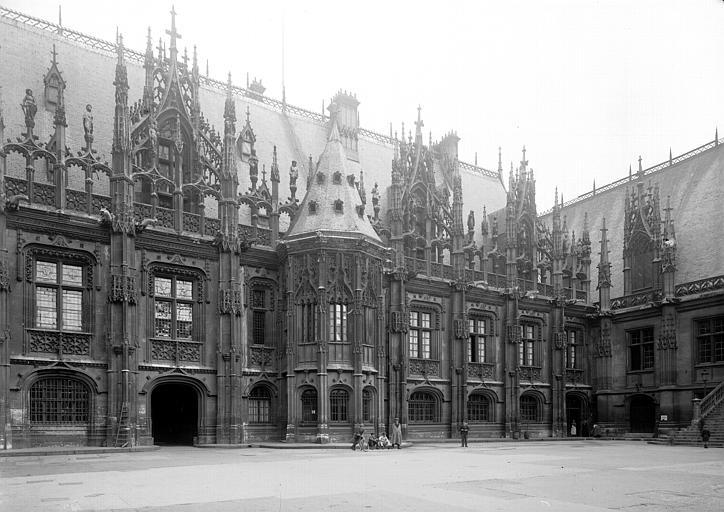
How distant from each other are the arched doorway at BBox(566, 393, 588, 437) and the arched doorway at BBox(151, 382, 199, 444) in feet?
82.6

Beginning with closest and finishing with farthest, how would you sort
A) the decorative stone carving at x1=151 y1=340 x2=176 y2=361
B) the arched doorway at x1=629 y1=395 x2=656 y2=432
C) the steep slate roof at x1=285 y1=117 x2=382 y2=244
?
the decorative stone carving at x1=151 y1=340 x2=176 y2=361 → the steep slate roof at x1=285 y1=117 x2=382 y2=244 → the arched doorway at x1=629 y1=395 x2=656 y2=432

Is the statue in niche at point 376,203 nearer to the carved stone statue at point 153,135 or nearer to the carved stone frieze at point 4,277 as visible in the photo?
the carved stone statue at point 153,135

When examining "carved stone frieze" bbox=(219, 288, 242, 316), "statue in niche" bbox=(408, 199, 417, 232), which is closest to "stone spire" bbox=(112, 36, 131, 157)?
"carved stone frieze" bbox=(219, 288, 242, 316)

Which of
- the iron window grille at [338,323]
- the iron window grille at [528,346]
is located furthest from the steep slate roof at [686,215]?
the iron window grille at [338,323]

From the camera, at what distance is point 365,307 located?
3747 centimetres

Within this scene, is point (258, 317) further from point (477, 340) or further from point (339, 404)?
point (477, 340)

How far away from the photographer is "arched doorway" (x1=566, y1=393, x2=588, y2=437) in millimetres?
50562

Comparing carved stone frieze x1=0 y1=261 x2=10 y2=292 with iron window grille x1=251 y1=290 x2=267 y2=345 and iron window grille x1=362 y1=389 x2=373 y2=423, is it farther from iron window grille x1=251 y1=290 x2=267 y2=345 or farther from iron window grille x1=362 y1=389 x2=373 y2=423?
iron window grille x1=362 y1=389 x2=373 y2=423

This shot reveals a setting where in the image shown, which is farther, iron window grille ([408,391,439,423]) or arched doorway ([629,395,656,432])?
arched doorway ([629,395,656,432])

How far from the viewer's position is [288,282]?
37.1m

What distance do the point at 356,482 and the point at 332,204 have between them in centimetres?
2037

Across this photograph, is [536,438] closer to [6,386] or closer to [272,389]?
[272,389]

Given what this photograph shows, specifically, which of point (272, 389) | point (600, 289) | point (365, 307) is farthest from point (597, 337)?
point (272, 389)

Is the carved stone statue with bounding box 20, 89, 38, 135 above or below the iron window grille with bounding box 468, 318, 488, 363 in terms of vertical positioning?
above
